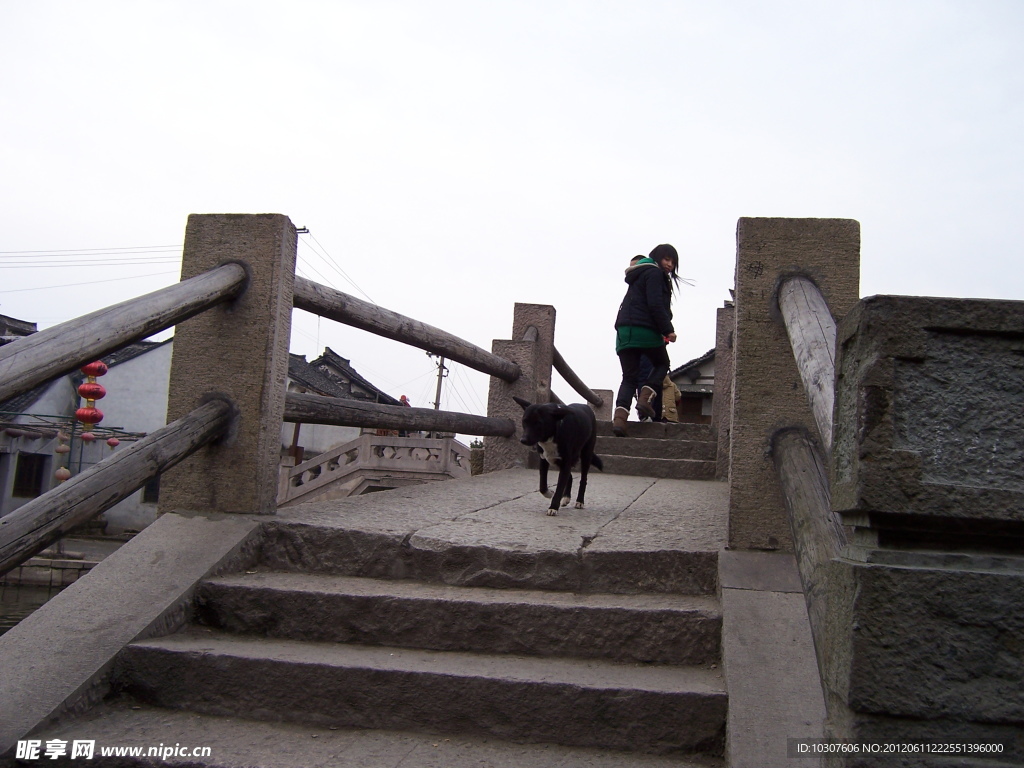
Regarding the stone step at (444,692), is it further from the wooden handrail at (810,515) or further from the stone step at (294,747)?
the wooden handrail at (810,515)

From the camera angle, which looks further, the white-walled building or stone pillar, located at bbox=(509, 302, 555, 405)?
the white-walled building

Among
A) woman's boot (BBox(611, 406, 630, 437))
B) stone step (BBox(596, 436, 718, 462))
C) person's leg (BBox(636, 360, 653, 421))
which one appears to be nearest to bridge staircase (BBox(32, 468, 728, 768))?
stone step (BBox(596, 436, 718, 462))

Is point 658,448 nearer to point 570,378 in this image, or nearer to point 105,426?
point 570,378

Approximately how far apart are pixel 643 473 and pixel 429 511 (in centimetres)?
324

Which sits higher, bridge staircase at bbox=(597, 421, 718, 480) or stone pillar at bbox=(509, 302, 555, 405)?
stone pillar at bbox=(509, 302, 555, 405)

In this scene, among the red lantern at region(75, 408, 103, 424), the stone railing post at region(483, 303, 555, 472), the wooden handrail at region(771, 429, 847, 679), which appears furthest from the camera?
the red lantern at region(75, 408, 103, 424)

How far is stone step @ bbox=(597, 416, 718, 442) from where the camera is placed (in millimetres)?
7938

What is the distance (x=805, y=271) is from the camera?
314 centimetres

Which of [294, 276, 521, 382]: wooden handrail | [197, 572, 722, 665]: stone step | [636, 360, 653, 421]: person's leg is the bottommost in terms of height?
[197, 572, 722, 665]: stone step

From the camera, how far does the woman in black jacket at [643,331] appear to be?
294 inches

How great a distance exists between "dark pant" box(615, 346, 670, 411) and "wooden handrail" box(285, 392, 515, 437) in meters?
1.38

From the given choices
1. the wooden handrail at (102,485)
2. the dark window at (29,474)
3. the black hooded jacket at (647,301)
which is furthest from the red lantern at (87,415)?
the wooden handrail at (102,485)

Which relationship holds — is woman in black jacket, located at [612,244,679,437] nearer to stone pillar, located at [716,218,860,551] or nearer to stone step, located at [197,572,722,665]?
stone pillar, located at [716,218,860,551]

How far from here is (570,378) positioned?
30.6ft
